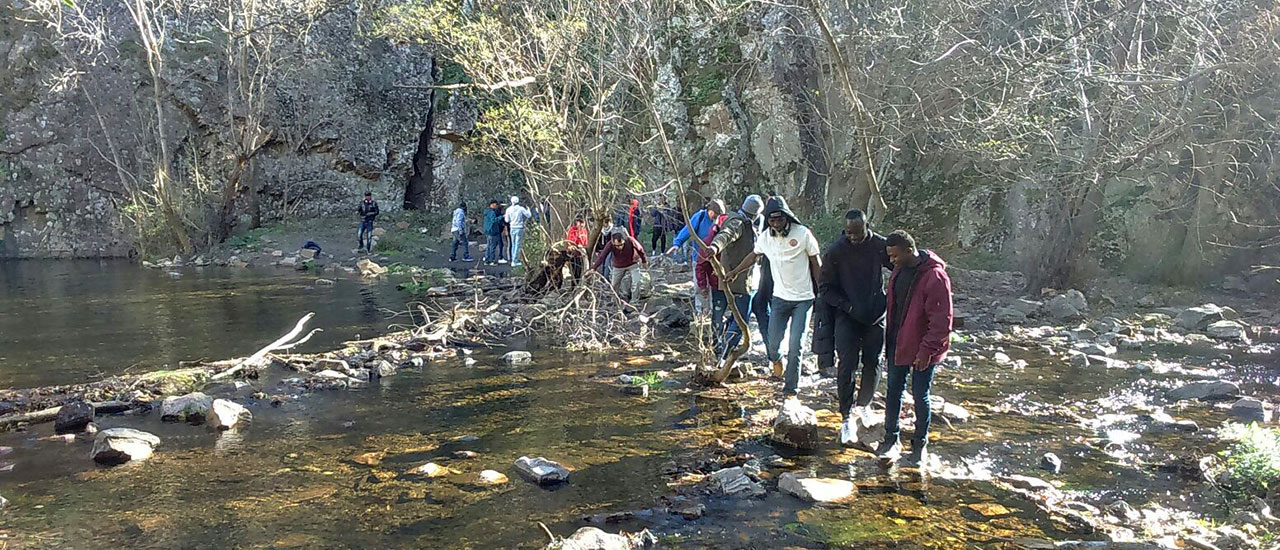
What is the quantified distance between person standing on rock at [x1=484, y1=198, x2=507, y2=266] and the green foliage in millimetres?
17820

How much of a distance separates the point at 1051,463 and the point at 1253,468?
113 cm

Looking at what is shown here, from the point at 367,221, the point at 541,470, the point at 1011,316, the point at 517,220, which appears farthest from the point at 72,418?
the point at 367,221

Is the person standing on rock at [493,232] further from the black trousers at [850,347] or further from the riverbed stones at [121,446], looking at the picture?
the black trousers at [850,347]

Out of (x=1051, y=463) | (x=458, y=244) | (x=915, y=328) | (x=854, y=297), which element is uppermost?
(x=854, y=297)

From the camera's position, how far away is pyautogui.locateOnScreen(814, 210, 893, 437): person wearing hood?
20.8ft

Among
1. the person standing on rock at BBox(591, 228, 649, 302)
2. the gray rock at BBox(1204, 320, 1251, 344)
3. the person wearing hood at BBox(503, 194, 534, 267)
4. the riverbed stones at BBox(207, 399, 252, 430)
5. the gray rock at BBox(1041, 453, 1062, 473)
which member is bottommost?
the riverbed stones at BBox(207, 399, 252, 430)

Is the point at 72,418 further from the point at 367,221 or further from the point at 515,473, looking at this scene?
the point at 367,221

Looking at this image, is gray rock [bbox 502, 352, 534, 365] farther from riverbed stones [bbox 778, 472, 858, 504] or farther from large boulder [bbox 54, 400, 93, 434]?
riverbed stones [bbox 778, 472, 858, 504]

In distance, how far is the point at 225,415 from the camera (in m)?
7.45

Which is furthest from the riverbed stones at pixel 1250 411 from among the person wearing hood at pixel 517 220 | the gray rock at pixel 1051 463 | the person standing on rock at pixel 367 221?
the person standing on rock at pixel 367 221

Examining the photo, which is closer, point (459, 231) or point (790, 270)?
point (790, 270)

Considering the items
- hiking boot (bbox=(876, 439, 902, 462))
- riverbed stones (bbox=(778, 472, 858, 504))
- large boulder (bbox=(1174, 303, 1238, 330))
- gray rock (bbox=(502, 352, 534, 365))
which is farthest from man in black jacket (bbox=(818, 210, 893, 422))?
large boulder (bbox=(1174, 303, 1238, 330))

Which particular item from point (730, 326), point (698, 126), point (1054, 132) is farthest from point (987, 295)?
point (698, 126)

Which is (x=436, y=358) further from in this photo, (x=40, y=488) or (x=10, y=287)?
(x=10, y=287)
